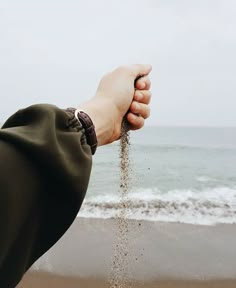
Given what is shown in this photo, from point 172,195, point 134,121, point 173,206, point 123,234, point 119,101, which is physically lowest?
point 172,195

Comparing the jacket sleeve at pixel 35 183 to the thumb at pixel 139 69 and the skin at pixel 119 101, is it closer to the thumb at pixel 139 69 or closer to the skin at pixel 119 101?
the skin at pixel 119 101

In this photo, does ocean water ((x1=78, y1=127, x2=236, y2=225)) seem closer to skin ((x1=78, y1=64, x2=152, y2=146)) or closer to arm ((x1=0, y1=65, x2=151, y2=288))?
skin ((x1=78, y1=64, x2=152, y2=146))

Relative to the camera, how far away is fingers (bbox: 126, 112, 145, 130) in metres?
1.84

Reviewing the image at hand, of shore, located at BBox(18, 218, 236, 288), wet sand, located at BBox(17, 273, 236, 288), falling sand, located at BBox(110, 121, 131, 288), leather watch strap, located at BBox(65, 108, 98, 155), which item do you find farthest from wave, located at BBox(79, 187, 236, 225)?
leather watch strap, located at BBox(65, 108, 98, 155)

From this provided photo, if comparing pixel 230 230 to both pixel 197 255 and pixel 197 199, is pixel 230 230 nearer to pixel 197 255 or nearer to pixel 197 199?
pixel 197 255

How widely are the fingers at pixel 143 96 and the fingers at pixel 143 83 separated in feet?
0.10

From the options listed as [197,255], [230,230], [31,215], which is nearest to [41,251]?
[31,215]

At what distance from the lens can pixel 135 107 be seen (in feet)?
6.04

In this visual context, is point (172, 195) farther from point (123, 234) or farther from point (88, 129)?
point (88, 129)

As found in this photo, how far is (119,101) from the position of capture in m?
1.71

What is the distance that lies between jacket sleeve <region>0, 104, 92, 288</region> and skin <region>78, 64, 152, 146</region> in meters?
0.50

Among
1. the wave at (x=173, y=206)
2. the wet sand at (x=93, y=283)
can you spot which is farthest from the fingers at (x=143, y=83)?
the wave at (x=173, y=206)

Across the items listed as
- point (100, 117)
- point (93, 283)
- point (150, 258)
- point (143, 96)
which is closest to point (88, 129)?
point (100, 117)

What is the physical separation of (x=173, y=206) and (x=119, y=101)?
8.92 metres
